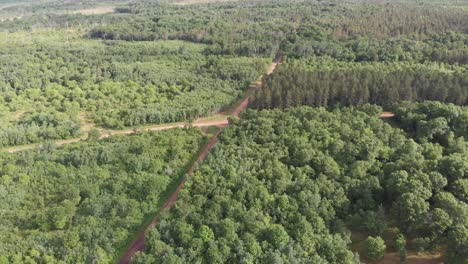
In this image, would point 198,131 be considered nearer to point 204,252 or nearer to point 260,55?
point 204,252

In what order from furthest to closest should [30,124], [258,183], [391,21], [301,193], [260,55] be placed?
[391,21]
[260,55]
[30,124]
[258,183]
[301,193]

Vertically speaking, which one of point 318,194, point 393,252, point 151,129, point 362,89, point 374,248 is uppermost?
point 362,89

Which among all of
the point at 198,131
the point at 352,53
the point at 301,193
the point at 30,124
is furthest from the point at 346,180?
the point at 352,53

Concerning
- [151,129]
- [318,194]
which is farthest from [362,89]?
[151,129]

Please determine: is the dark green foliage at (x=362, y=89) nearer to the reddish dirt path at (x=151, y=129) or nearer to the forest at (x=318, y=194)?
the reddish dirt path at (x=151, y=129)

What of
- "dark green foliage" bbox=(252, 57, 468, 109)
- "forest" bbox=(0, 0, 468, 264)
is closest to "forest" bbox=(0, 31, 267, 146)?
"forest" bbox=(0, 0, 468, 264)

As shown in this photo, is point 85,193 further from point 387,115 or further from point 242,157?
point 387,115
